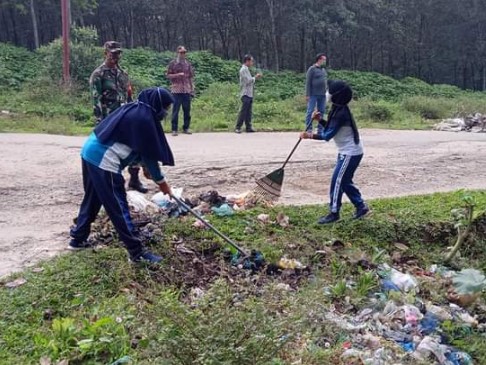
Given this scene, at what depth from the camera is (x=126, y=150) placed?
15.3 ft

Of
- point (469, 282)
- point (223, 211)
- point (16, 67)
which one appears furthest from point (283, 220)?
point (16, 67)

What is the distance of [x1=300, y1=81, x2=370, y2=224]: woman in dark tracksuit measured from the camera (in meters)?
5.72

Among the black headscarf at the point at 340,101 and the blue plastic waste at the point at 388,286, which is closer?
the blue plastic waste at the point at 388,286

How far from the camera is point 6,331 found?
384cm

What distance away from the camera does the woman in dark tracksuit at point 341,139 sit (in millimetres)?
5723

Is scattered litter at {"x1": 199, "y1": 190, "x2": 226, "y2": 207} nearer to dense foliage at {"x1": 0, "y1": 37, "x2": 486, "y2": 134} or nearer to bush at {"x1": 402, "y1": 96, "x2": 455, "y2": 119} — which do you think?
dense foliage at {"x1": 0, "y1": 37, "x2": 486, "y2": 134}

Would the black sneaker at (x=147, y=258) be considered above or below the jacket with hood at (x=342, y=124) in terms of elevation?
below

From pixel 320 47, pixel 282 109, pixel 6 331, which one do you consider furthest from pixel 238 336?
pixel 320 47

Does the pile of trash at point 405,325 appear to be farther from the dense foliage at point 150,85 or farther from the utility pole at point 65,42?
the utility pole at point 65,42

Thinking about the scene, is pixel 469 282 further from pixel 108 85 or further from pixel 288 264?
pixel 108 85

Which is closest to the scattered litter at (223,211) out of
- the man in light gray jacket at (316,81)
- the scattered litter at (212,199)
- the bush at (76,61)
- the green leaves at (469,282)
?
the scattered litter at (212,199)

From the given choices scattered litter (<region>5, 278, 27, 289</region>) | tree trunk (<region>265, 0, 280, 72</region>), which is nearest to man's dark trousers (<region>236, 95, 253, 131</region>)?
scattered litter (<region>5, 278, 27, 289</region>)

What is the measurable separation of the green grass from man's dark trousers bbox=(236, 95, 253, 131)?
518 cm

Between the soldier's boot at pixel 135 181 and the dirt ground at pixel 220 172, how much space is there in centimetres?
25
